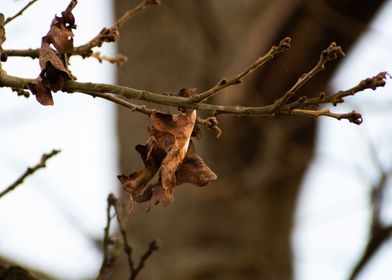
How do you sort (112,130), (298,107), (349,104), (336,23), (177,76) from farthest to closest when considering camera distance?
(112,130) < (177,76) < (336,23) < (349,104) < (298,107)

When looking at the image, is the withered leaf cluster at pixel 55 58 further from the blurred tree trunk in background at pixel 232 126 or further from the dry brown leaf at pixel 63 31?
the blurred tree trunk in background at pixel 232 126

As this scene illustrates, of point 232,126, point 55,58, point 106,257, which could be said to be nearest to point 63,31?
point 55,58

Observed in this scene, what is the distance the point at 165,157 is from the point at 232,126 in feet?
8.04

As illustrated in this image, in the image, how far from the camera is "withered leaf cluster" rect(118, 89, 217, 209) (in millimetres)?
899

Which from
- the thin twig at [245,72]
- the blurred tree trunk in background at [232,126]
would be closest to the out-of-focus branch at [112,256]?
the thin twig at [245,72]

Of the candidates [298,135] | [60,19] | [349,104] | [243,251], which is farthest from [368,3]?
[60,19]

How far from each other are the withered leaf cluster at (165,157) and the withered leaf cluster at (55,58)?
13 centimetres

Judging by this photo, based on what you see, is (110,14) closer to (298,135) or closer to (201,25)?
(201,25)

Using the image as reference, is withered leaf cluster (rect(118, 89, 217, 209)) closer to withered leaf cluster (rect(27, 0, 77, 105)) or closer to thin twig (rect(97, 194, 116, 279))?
withered leaf cluster (rect(27, 0, 77, 105))

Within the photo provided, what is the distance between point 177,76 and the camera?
3320 millimetres

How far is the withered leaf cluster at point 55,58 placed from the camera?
872 millimetres

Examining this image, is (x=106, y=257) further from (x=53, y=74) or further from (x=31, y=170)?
(x=53, y=74)

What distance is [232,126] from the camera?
3334 mm

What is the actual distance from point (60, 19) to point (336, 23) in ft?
7.48
